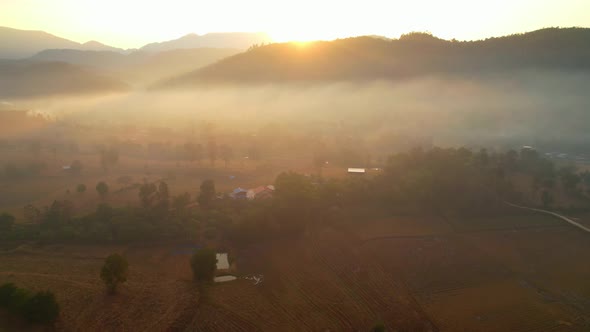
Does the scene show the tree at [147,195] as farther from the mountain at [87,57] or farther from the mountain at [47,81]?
the mountain at [87,57]

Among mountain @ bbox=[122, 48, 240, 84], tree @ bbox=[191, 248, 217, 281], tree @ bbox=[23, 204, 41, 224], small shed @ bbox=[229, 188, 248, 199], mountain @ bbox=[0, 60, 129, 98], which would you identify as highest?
mountain @ bbox=[122, 48, 240, 84]

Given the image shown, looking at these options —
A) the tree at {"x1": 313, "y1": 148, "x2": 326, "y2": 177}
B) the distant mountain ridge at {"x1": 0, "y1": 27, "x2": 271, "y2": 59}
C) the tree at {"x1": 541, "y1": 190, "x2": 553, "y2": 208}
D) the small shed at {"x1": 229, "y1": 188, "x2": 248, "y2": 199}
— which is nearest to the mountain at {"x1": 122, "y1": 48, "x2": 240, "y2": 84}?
the distant mountain ridge at {"x1": 0, "y1": 27, "x2": 271, "y2": 59}

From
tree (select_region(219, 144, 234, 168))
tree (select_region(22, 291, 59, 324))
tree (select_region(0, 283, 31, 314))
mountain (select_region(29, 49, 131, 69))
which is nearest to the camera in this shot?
tree (select_region(22, 291, 59, 324))

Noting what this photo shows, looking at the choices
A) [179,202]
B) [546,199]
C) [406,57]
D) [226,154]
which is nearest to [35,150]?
[226,154]

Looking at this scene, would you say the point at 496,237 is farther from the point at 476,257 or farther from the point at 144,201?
the point at 144,201

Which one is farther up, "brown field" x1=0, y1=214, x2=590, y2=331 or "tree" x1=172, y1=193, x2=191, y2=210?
"tree" x1=172, y1=193, x2=191, y2=210

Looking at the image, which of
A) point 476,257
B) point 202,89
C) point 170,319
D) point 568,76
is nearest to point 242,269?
point 170,319

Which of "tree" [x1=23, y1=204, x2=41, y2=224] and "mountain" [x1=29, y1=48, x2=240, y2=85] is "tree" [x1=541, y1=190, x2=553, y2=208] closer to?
"tree" [x1=23, y1=204, x2=41, y2=224]
